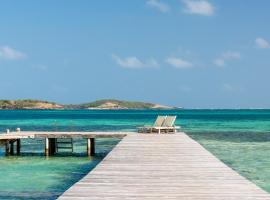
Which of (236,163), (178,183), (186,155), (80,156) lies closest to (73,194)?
(178,183)

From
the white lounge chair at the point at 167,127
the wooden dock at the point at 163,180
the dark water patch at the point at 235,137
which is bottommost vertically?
the dark water patch at the point at 235,137

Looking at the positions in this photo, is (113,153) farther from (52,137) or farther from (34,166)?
(52,137)

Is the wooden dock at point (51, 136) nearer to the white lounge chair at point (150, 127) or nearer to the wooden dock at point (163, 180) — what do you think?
the white lounge chair at point (150, 127)

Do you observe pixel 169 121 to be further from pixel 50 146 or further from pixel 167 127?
pixel 50 146

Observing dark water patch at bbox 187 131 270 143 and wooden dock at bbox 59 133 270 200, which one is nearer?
wooden dock at bbox 59 133 270 200

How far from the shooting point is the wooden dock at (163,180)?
801 centimetres

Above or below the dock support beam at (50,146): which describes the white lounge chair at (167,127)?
above

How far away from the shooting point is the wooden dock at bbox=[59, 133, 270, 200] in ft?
26.3

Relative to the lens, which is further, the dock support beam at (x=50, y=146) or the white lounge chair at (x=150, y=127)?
the white lounge chair at (x=150, y=127)

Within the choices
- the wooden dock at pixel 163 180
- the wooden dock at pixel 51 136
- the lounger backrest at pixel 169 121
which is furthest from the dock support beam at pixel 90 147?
the wooden dock at pixel 163 180

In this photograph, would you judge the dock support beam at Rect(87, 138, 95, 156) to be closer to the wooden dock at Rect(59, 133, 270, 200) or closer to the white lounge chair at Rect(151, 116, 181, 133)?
the white lounge chair at Rect(151, 116, 181, 133)

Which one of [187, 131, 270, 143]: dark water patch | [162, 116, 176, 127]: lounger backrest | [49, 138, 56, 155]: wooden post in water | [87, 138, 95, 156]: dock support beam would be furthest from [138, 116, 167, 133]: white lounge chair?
[187, 131, 270, 143]: dark water patch

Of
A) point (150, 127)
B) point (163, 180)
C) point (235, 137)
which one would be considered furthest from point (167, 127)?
point (163, 180)

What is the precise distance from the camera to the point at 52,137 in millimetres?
23953
